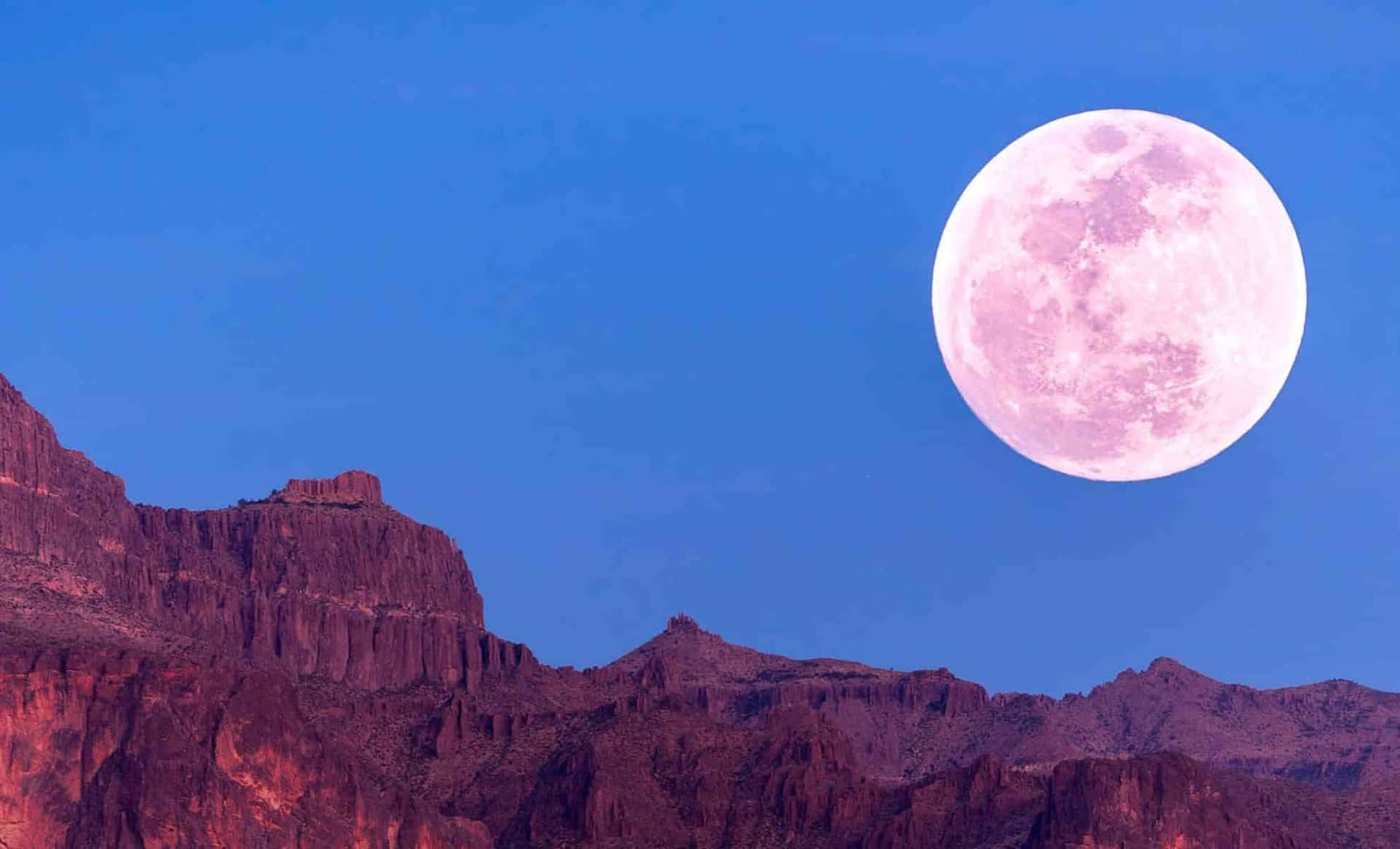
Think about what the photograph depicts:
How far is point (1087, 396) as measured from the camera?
541 ft

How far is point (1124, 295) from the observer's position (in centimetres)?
16200

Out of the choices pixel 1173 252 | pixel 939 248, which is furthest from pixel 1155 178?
pixel 939 248

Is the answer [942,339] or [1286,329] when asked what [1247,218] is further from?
[942,339]

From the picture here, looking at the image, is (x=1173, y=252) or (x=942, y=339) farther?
(x=942, y=339)

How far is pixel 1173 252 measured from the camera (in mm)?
162000

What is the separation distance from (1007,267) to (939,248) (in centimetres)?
924

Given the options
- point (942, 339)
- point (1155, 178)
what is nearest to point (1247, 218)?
point (1155, 178)

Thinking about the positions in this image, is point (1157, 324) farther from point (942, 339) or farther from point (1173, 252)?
point (942, 339)

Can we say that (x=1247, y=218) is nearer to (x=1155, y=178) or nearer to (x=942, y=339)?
(x=1155, y=178)

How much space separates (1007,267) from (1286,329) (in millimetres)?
13804

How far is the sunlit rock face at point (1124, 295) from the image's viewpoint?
162375mm

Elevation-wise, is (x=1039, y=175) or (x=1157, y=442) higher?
(x=1039, y=175)

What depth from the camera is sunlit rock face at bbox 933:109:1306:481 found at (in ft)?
533

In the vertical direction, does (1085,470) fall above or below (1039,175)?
below
